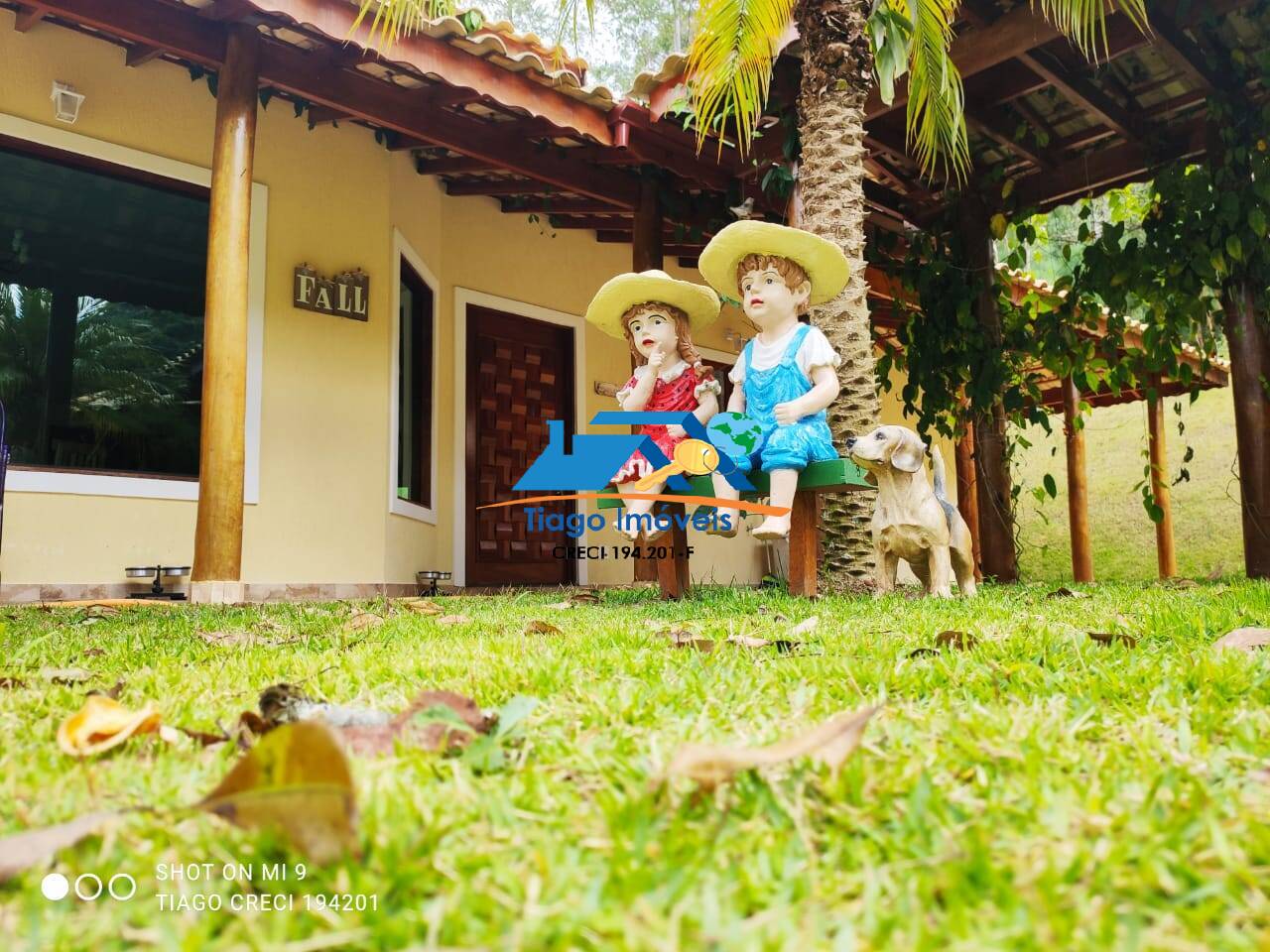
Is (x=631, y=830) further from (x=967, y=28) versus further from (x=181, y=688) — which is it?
(x=967, y=28)

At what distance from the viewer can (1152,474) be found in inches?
277

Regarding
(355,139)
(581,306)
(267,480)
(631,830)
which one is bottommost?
(631,830)

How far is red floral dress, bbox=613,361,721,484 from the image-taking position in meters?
4.69

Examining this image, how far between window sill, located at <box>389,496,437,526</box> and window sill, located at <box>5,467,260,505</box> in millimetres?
1056

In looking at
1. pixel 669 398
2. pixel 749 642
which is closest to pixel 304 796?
pixel 749 642

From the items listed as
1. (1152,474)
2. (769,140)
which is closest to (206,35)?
(769,140)

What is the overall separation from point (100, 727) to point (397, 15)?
4120mm

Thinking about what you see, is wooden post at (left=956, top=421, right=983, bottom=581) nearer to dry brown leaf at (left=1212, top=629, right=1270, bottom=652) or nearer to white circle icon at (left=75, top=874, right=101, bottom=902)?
dry brown leaf at (left=1212, top=629, right=1270, bottom=652)

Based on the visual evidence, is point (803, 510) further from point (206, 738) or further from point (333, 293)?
point (333, 293)

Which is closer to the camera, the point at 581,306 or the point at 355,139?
the point at 355,139

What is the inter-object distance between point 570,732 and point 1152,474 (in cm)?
709

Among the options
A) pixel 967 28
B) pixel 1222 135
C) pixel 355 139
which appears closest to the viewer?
pixel 967 28


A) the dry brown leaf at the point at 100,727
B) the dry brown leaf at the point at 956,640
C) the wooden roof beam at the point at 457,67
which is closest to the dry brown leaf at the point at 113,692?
the dry brown leaf at the point at 100,727

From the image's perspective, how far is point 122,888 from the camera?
710 millimetres
